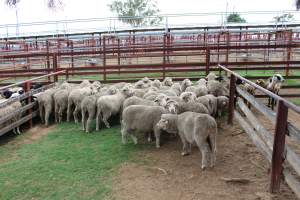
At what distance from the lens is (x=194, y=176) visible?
4613mm

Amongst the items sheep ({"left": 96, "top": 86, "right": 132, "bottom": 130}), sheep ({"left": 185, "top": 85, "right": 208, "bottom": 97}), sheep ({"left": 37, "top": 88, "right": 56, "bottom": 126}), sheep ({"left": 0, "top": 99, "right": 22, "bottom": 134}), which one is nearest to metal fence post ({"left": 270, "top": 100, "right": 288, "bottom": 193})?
→ sheep ({"left": 185, "top": 85, "right": 208, "bottom": 97})

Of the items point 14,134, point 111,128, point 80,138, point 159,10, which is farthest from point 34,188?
point 159,10

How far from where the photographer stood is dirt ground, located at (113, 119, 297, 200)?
4.10 m

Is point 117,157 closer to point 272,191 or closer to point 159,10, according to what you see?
point 272,191

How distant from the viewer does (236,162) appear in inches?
198

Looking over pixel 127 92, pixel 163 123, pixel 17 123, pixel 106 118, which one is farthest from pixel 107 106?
pixel 17 123

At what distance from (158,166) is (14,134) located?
429cm

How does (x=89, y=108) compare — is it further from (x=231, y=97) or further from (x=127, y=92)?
(x=231, y=97)

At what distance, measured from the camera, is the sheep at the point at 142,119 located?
237 inches

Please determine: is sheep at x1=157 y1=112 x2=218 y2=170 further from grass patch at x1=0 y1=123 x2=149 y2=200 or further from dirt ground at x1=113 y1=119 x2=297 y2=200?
grass patch at x1=0 y1=123 x2=149 y2=200

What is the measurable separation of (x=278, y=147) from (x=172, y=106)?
2601 mm

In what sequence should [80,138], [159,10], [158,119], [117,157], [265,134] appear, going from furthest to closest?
[159,10]
[80,138]
[158,119]
[117,157]
[265,134]

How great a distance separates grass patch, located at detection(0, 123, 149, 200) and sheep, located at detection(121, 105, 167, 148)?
31cm

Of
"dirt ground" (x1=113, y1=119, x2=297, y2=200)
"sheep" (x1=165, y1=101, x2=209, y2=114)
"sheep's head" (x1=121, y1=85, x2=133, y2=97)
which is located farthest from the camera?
"sheep's head" (x1=121, y1=85, x2=133, y2=97)
